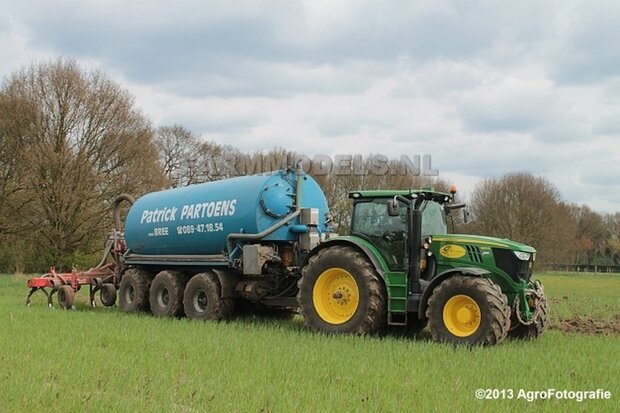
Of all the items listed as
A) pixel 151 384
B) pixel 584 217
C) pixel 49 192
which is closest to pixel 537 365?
pixel 151 384

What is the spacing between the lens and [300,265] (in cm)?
1350

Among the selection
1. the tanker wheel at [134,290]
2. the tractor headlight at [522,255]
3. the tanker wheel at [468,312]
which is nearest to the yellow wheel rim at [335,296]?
the tanker wheel at [468,312]

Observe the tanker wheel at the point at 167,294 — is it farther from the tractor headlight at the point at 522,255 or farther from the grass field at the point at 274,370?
the tractor headlight at the point at 522,255

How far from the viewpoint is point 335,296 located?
37.7 ft

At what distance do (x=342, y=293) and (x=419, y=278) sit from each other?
136 centimetres

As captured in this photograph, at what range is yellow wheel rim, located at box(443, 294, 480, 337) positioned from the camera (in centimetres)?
996

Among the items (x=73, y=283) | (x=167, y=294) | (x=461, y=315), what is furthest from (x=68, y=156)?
(x=461, y=315)

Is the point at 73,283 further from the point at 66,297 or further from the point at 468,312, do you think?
the point at 468,312

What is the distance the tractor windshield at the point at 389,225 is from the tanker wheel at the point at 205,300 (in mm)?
3773

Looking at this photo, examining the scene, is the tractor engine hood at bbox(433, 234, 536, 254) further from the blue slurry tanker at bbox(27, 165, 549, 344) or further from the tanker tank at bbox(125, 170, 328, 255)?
the tanker tank at bbox(125, 170, 328, 255)

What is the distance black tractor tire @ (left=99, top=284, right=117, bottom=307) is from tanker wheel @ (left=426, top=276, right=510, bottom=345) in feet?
33.3

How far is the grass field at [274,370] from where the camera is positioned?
6.24 meters

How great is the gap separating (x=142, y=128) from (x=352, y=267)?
26.6 m

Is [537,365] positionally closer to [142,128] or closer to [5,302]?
[5,302]
